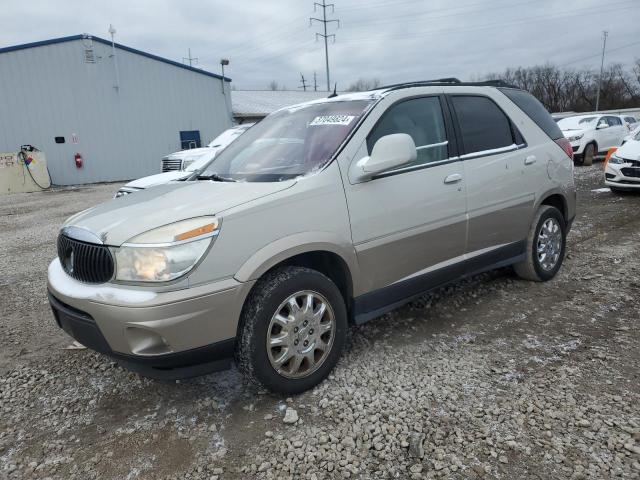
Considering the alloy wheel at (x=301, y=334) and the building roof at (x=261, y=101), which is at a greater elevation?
→ the building roof at (x=261, y=101)

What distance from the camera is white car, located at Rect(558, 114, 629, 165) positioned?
50.4ft

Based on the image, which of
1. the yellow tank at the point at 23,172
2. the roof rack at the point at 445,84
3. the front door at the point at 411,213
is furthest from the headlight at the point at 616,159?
the yellow tank at the point at 23,172

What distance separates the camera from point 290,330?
2.77 m

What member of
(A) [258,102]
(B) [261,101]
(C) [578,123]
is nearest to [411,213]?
(C) [578,123]

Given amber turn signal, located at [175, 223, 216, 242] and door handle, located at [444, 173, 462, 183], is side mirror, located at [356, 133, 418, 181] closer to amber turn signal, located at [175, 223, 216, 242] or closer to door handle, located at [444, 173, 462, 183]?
door handle, located at [444, 173, 462, 183]

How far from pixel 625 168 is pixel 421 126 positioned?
778cm

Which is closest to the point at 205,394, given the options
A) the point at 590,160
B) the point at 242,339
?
the point at 242,339

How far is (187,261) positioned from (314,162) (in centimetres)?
110

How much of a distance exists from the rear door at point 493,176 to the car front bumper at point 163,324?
2088 mm

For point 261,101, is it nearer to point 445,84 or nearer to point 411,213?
point 445,84

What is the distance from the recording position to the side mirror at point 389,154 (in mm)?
2943

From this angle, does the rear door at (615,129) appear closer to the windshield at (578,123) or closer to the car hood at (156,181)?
the windshield at (578,123)

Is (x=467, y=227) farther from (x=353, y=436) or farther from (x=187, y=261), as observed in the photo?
(x=187, y=261)

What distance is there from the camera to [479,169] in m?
3.73
